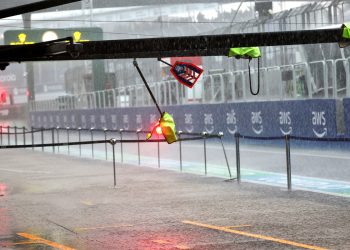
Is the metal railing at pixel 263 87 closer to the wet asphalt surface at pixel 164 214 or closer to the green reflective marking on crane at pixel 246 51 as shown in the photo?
the wet asphalt surface at pixel 164 214

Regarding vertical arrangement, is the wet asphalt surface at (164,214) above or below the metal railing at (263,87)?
below

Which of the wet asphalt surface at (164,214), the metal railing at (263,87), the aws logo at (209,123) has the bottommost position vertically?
the wet asphalt surface at (164,214)

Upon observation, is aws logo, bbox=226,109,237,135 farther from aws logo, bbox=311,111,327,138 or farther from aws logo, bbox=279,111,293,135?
aws logo, bbox=311,111,327,138

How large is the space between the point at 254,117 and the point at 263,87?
1106mm

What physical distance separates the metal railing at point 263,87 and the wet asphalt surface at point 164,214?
703 cm

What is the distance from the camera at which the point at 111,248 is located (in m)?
9.85

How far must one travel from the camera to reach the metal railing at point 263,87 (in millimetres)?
24516

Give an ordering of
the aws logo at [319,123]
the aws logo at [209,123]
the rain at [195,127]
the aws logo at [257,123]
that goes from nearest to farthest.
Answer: the rain at [195,127] → the aws logo at [319,123] → the aws logo at [257,123] → the aws logo at [209,123]

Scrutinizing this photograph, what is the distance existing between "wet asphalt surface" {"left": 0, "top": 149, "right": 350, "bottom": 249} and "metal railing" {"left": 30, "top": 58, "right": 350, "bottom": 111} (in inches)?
277

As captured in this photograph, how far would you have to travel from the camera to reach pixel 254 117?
29156mm

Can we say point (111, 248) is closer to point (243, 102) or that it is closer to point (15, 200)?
point (15, 200)

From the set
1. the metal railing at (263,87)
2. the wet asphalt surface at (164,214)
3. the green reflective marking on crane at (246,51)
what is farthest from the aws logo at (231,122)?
the green reflective marking on crane at (246,51)

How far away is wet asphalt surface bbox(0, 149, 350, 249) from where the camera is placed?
10.2 meters

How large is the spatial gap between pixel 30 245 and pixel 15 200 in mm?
4985
